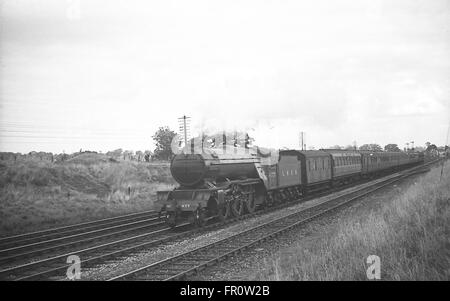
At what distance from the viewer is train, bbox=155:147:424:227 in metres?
13.9

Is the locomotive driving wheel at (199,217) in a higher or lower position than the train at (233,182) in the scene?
lower

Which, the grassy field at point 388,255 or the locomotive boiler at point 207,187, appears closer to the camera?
the grassy field at point 388,255

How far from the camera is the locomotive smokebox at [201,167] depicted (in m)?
14.2

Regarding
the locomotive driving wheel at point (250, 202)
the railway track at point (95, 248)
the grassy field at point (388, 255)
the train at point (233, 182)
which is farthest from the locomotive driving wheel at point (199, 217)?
the grassy field at point (388, 255)

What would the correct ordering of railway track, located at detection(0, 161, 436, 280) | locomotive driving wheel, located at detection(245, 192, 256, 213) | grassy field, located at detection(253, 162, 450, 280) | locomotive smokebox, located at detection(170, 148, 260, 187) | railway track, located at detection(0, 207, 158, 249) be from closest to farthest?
grassy field, located at detection(253, 162, 450, 280), railway track, located at detection(0, 161, 436, 280), railway track, located at detection(0, 207, 158, 249), locomotive smokebox, located at detection(170, 148, 260, 187), locomotive driving wheel, located at detection(245, 192, 256, 213)

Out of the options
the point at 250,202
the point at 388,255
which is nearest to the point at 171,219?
the point at 250,202

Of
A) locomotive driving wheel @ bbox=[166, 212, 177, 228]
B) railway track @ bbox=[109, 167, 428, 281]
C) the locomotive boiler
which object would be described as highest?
the locomotive boiler

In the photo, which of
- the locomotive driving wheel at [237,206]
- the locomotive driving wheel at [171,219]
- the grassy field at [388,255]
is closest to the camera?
the grassy field at [388,255]

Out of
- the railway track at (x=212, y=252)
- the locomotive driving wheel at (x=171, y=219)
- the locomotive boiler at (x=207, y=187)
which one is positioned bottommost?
the railway track at (x=212, y=252)

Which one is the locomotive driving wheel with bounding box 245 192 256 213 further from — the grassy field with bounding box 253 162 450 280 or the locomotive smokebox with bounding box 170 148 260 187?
the grassy field with bounding box 253 162 450 280

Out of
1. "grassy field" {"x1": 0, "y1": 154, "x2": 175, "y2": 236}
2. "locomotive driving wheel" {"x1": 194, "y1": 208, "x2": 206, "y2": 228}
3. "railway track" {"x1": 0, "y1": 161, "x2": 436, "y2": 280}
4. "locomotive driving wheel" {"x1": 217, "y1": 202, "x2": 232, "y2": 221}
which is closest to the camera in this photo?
"railway track" {"x1": 0, "y1": 161, "x2": 436, "y2": 280}

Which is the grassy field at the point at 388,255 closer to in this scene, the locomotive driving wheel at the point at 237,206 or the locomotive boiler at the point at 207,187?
the locomotive boiler at the point at 207,187

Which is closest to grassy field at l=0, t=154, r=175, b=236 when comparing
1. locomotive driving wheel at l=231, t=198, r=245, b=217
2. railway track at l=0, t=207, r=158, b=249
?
railway track at l=0, t=207, r=158, b=249
